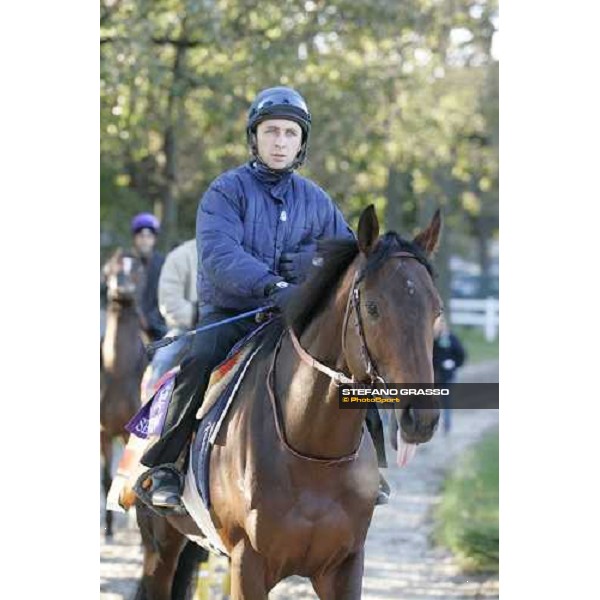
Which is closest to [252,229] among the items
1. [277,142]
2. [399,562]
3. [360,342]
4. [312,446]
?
[277,142]

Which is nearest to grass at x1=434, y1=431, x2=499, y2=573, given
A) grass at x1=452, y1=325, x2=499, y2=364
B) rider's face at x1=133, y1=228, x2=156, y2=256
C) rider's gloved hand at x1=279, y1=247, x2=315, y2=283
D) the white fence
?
rider's face at x1=133, y1=228, x2=156, y2=256

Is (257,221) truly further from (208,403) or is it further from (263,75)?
(263,75)

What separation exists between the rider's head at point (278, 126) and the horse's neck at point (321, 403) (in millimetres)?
985

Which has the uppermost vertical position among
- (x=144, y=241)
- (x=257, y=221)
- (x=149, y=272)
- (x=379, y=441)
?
(x=144, y=241)

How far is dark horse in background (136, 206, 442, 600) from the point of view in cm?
518

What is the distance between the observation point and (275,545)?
18.1 ft

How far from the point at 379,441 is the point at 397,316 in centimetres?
148

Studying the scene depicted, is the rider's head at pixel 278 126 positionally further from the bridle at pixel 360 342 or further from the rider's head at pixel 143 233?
the rider's head at pixel 143 233

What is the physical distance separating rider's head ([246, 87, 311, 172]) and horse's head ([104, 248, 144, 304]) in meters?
5.83

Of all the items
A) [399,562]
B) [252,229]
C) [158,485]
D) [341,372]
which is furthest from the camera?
[399,562]

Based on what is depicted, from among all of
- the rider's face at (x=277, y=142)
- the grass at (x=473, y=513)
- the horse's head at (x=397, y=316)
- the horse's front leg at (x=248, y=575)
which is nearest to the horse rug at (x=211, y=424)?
the horse's front leg at (x=248, y=575)

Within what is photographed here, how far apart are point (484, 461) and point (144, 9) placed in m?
6.27

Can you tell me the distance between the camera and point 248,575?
5570mm
